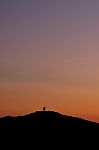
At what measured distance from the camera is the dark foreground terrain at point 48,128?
157 ft

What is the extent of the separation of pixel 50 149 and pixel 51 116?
21.4 feet

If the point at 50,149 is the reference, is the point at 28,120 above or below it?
above

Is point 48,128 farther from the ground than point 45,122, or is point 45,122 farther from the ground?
point 45,122

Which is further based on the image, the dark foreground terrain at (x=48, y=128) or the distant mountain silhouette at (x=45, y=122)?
the distant mountain silhouette at (x=45, y=122)

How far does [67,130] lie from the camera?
49.4m

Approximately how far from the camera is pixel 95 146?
46812 mm

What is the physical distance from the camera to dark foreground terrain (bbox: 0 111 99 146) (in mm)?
47781

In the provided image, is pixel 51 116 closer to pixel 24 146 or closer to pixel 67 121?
pixel 67 121

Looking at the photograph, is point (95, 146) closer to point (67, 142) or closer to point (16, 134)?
point (67, 142)

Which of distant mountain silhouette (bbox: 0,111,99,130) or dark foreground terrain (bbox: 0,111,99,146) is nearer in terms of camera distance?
dark foreground terrain (bbox: 0,111,99,146)

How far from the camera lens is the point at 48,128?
4953 cm

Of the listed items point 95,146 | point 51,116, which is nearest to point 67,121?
point 51,116

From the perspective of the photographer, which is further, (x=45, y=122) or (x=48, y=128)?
(x=45, y=122)

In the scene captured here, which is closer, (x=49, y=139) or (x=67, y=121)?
(x=49, y=139)
